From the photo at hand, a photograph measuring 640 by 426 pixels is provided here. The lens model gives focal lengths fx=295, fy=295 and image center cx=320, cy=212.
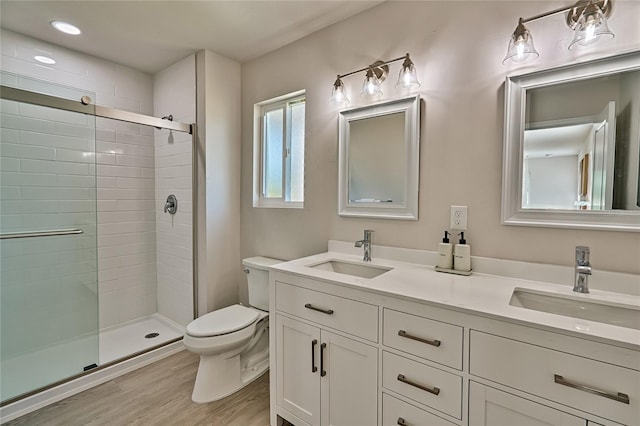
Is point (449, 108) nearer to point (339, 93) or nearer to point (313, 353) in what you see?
point (339, 93)

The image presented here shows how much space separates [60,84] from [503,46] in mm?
3036

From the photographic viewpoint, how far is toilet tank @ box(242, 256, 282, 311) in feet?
6.95

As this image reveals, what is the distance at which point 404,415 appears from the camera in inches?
44.3

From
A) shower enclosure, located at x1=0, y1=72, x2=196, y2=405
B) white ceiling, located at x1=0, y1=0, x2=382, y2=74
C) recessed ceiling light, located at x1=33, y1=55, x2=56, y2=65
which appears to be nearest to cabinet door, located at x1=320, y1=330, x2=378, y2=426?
shower enclosure, located at x1=0, y1=72, x2=196, y2=405

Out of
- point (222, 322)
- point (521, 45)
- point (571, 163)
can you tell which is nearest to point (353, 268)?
point (222, 322)

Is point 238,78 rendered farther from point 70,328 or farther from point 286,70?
point 70,328

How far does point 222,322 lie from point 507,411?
60.5 inches

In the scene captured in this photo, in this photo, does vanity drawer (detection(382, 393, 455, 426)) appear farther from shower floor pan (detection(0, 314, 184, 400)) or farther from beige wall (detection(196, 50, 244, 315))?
shower floor pan (detection(0, 314, 184, 400))

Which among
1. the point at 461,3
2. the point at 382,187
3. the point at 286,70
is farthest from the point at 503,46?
the point at 286,70

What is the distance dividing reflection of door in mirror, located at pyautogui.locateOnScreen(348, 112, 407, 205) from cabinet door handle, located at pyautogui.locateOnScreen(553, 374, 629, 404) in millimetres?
1002

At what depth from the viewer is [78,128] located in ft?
7.10

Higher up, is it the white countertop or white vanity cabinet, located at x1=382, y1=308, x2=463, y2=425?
the white countertop

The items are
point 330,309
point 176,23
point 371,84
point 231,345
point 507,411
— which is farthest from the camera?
point 176,23

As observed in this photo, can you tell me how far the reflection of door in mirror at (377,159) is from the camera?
1.67 meters
